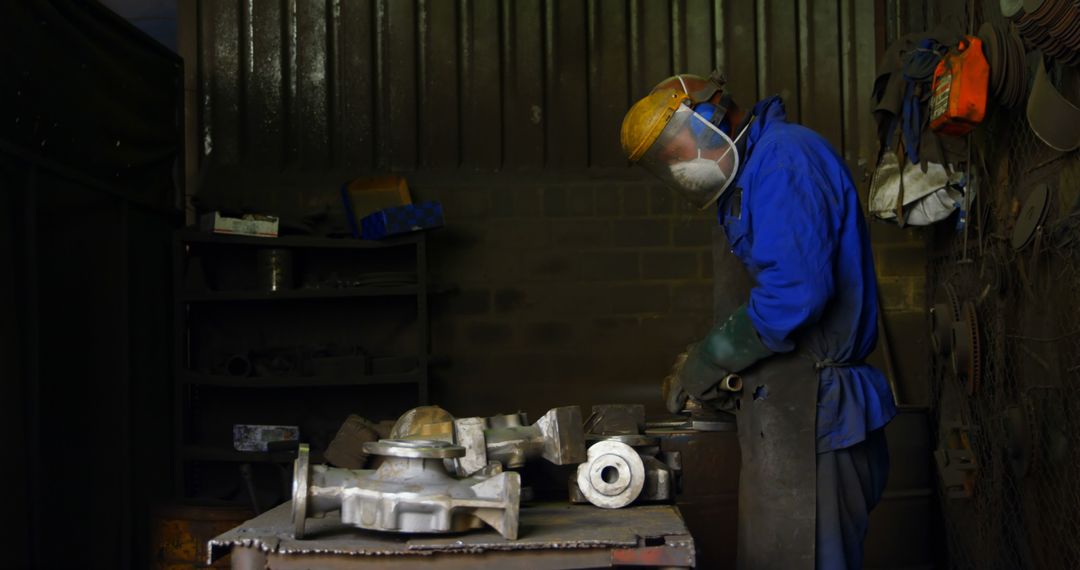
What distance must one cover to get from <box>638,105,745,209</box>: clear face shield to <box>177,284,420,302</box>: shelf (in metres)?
2.29

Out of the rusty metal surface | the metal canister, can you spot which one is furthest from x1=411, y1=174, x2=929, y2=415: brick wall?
the rusty metal surface

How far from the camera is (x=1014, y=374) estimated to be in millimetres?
4094

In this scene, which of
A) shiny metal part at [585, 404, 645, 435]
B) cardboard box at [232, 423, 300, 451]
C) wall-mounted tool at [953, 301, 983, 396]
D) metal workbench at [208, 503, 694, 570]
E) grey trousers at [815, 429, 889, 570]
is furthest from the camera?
cardboard box at [232, 423, 300, 451]

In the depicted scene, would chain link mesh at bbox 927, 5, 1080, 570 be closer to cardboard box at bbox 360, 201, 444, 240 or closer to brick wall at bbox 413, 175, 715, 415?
brick wall at bbox 413, 175, 715, 415

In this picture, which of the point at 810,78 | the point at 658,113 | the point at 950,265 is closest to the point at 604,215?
the point at 810,78

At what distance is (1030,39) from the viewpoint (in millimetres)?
3262

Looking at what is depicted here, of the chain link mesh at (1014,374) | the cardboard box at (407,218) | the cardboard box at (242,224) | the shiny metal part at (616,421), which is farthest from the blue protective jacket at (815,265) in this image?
the cardboard box at (242,224)

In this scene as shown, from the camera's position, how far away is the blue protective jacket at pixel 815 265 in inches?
110

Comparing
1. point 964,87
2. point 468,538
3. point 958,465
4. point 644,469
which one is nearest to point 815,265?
point 644,469

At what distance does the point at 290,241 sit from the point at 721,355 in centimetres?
284

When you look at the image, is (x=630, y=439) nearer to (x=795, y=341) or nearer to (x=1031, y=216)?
(x=795, y=341)

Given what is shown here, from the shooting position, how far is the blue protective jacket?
281 centimetres

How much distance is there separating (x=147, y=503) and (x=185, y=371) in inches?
25.1

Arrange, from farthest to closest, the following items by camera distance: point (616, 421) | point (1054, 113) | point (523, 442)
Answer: point (1054, 113) → point (616, 421) → point (523, 442)
